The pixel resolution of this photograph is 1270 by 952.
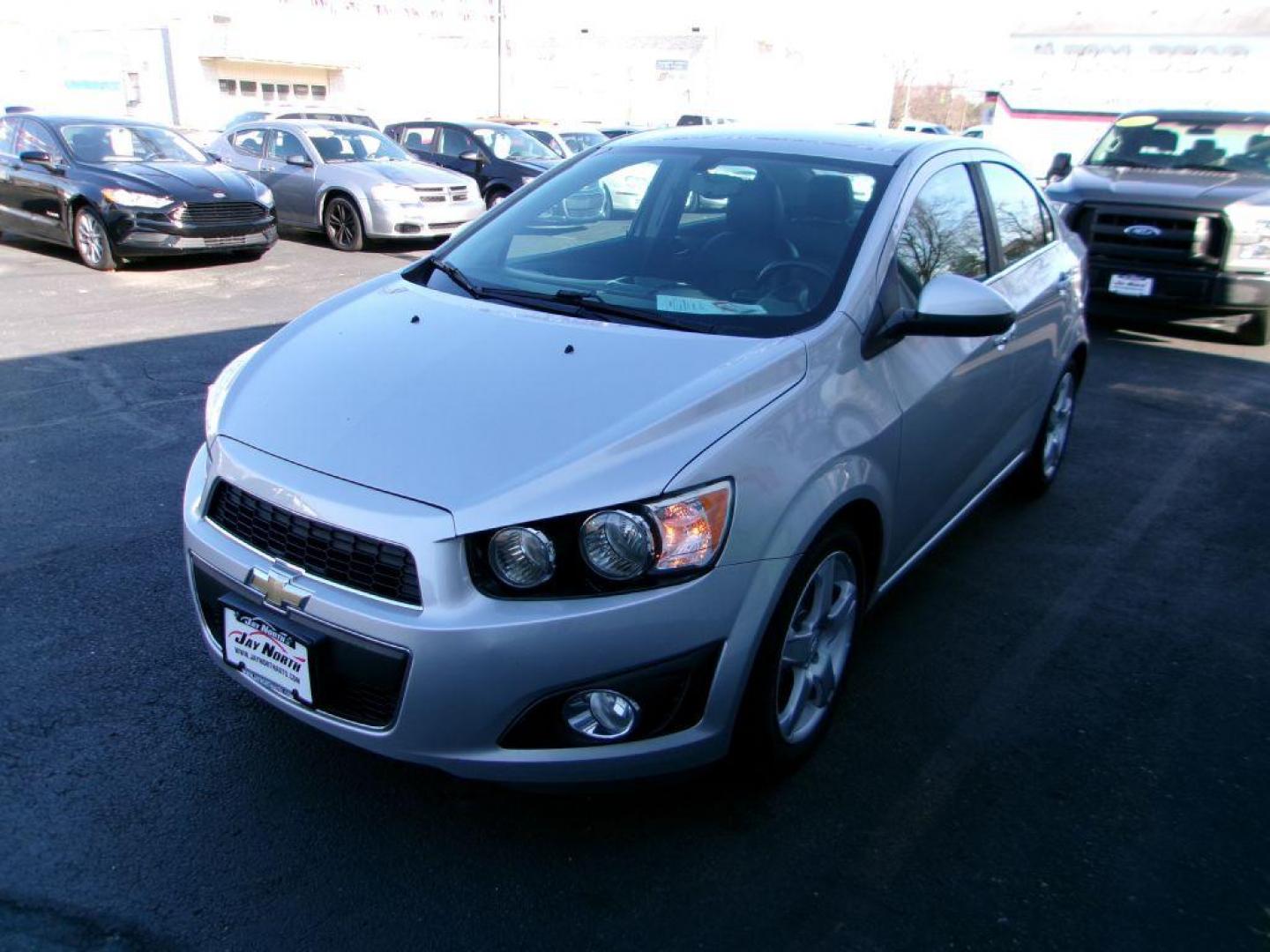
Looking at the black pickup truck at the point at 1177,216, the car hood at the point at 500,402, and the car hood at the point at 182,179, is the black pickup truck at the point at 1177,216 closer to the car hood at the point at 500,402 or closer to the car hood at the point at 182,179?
the car hood at the point at 500,402

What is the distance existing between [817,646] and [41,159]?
10.5 metres

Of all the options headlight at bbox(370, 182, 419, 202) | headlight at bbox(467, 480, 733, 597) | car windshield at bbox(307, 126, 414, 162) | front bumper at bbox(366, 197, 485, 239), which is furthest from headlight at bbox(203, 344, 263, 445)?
car windshield at bbox(307, 126, 414, 162)

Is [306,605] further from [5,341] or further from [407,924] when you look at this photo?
[5,341]

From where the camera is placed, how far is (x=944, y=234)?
140 inches

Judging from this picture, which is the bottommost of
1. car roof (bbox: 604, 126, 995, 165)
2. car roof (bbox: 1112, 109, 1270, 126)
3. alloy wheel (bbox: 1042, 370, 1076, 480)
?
alloy wheel (bbox: 1042, 370, 1076, 480)

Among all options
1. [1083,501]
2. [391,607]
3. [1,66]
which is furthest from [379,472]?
[1,66]

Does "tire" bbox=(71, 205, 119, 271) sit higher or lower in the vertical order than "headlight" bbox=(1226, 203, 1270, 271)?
lower

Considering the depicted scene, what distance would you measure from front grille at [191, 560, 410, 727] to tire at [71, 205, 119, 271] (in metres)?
9.04

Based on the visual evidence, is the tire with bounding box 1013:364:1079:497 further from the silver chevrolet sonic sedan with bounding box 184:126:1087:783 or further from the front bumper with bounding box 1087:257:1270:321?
the front bumper with bounding box 1087:257:1270:321

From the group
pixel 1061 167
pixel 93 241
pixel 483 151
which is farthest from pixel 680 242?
pixel 483 151

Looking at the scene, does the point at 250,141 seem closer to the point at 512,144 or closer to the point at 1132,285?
the point at 512,144

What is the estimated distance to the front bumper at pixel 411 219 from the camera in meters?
11.9

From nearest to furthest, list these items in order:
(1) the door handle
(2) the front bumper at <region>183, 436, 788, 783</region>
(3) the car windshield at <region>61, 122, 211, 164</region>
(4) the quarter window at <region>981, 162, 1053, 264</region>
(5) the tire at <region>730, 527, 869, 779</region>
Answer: (2) the front bumper at <region>183, 436, 788, 783</region> → (5) the tire at <region>730, 527, 869, 779</region> → (1) the door handle → (4) the quarter window at <region>981, 162, 1053, 264</region> → (3) the car windshield at <region>61, 122, 211, 164</region>

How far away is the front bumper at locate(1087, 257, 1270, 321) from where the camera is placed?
8.23 metres
